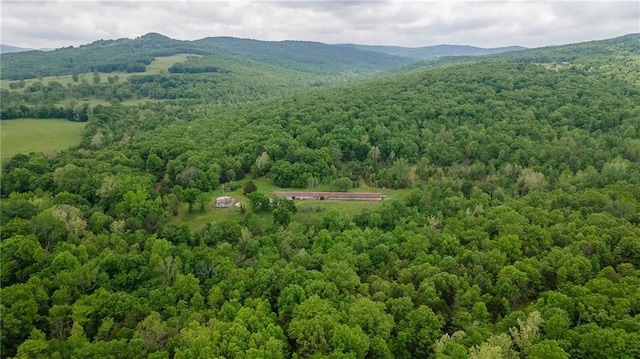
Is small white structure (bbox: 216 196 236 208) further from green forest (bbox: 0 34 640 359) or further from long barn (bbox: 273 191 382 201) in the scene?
long barn (bbox: 273 191 382 201)

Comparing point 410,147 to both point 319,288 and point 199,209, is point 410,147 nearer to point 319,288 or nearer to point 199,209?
point 199,209

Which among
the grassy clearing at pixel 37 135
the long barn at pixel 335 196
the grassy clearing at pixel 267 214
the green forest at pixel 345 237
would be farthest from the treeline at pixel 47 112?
the long barn at pixel 335 196

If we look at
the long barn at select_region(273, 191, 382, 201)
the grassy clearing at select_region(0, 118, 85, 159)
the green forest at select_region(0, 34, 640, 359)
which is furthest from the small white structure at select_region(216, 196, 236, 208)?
the grassy clearing at select_region(0, 118, 85, 159)

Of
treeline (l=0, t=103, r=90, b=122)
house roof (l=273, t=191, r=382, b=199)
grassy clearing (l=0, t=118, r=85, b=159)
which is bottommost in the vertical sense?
house roof (l=273, t=191, r=382, b=199)

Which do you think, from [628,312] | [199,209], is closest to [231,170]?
[199,209]

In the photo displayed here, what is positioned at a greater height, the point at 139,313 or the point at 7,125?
the point at 7,125

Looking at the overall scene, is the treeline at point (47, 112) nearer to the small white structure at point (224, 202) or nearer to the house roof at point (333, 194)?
the small white structure at point (224, 202)
